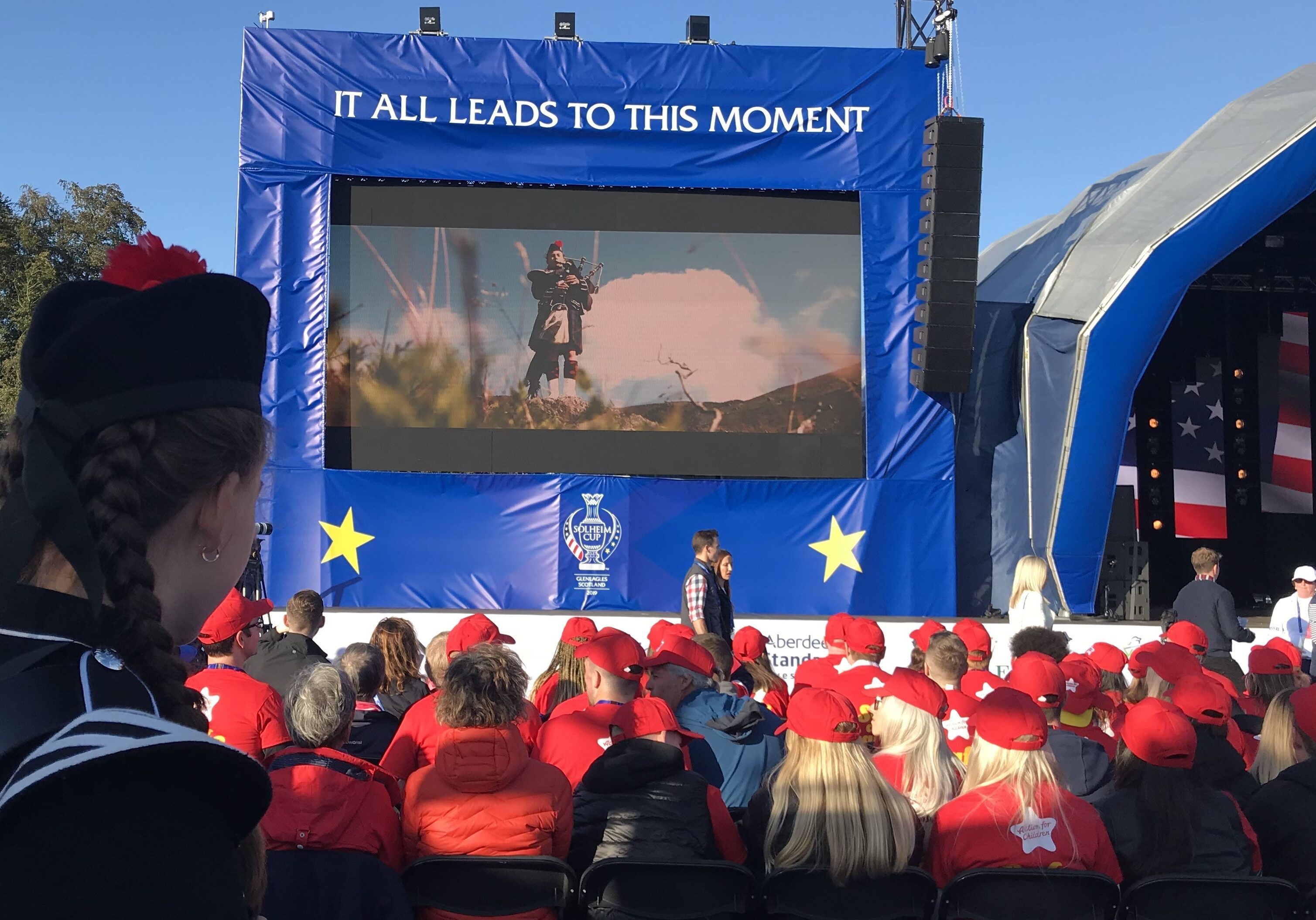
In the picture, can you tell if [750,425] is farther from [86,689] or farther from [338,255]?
[86,689]

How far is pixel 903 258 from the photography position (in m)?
11.6

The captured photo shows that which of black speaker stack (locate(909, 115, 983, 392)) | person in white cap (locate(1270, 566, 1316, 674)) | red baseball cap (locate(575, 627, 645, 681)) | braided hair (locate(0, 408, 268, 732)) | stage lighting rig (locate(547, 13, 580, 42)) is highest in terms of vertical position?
stage lighting rig (locate(547, 13, 580, 42))

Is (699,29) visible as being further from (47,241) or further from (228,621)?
(47,241)

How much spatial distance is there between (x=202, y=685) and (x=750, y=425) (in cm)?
799

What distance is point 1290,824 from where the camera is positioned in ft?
10.7

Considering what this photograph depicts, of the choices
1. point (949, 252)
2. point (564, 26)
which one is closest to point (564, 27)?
point (564, 26)

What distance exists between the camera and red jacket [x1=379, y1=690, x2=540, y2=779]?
11.9 ft

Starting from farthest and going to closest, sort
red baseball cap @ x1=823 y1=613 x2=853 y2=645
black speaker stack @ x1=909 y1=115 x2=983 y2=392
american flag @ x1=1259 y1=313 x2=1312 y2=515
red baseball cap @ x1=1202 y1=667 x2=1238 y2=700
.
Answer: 1. american flag @ x1=1259 y1=313 x2=1312 y2=515
2. black speaker stack @ x1=909 y1=115 x2=983 y2=392
3. red baseball cap @ x1=823 y1=613 x2=853 y2=645
4. red baseball cap @ x1=1202 y1=667 x2=1238 y2=700

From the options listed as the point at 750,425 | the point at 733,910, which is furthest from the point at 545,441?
the point at 733,910

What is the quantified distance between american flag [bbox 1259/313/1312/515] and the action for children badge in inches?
381

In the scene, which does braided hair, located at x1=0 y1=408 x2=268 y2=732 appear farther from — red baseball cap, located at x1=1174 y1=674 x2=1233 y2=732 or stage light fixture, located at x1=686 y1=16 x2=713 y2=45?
stage light fixture, located at x1=686 y1=16 x2=713 y2=45

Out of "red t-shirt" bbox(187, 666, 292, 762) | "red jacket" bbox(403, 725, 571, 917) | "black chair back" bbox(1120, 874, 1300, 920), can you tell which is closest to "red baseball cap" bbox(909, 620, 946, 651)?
"black chair back" bbox(1120, 874, 1300, 920)

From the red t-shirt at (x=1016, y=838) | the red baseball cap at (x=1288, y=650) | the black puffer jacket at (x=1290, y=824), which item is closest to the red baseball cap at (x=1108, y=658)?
the red baseball cap at (x=1288, y=650)

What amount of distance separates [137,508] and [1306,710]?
154 inches
